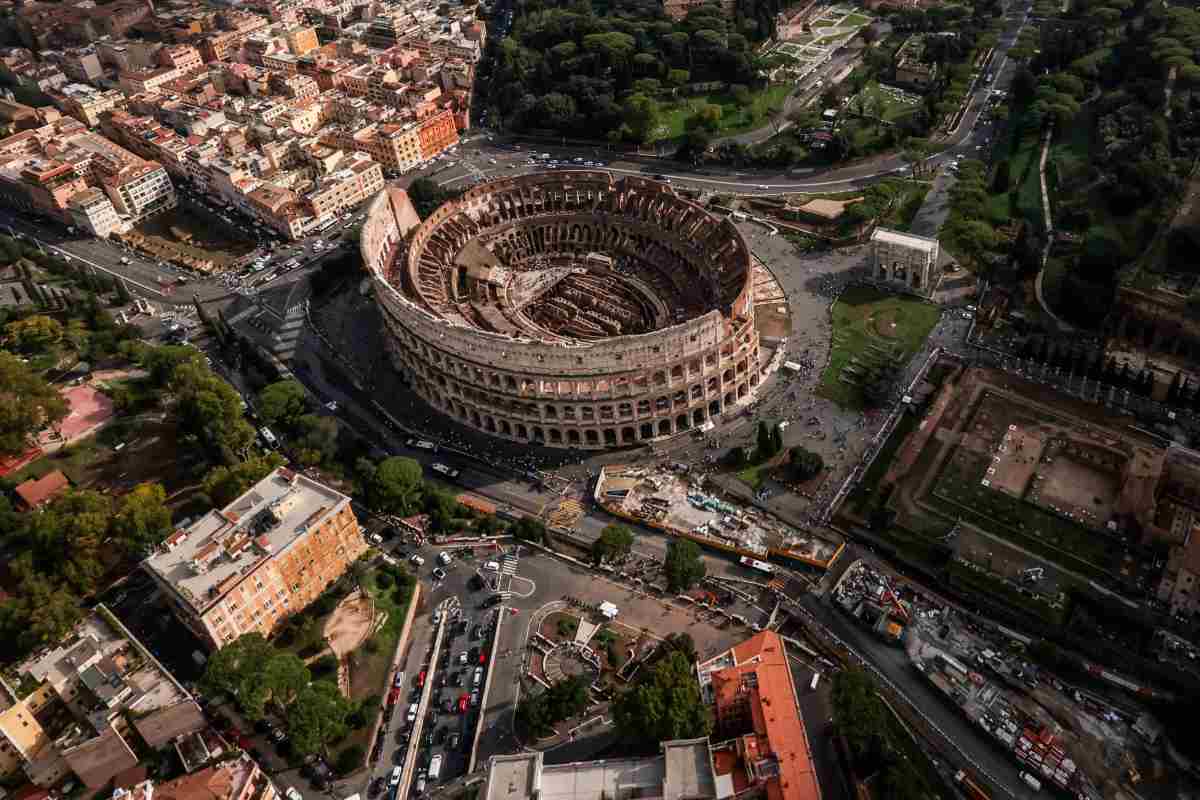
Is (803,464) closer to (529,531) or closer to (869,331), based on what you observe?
(869,331)

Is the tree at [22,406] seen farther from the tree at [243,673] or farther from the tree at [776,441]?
the tree at [776,441]

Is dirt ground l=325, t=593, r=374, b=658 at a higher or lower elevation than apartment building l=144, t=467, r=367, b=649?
lower

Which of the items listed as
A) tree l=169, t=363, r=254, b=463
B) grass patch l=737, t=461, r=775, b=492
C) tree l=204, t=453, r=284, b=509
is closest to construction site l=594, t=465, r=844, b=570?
grass patch l=737, t=461, r=775, b=492

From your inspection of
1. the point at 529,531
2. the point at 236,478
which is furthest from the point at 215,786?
the point at 529,531

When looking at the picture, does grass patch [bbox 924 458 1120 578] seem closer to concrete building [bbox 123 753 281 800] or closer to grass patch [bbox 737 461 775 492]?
grass patch [bbox 737 461 775 492]

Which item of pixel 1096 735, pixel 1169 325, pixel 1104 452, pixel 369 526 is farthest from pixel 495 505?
pixel 1169 325

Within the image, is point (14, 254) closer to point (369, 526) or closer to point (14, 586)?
point (14, 586)

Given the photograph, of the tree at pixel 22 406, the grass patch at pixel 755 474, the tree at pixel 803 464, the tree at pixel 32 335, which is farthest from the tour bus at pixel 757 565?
the tree at pixel 32 335
